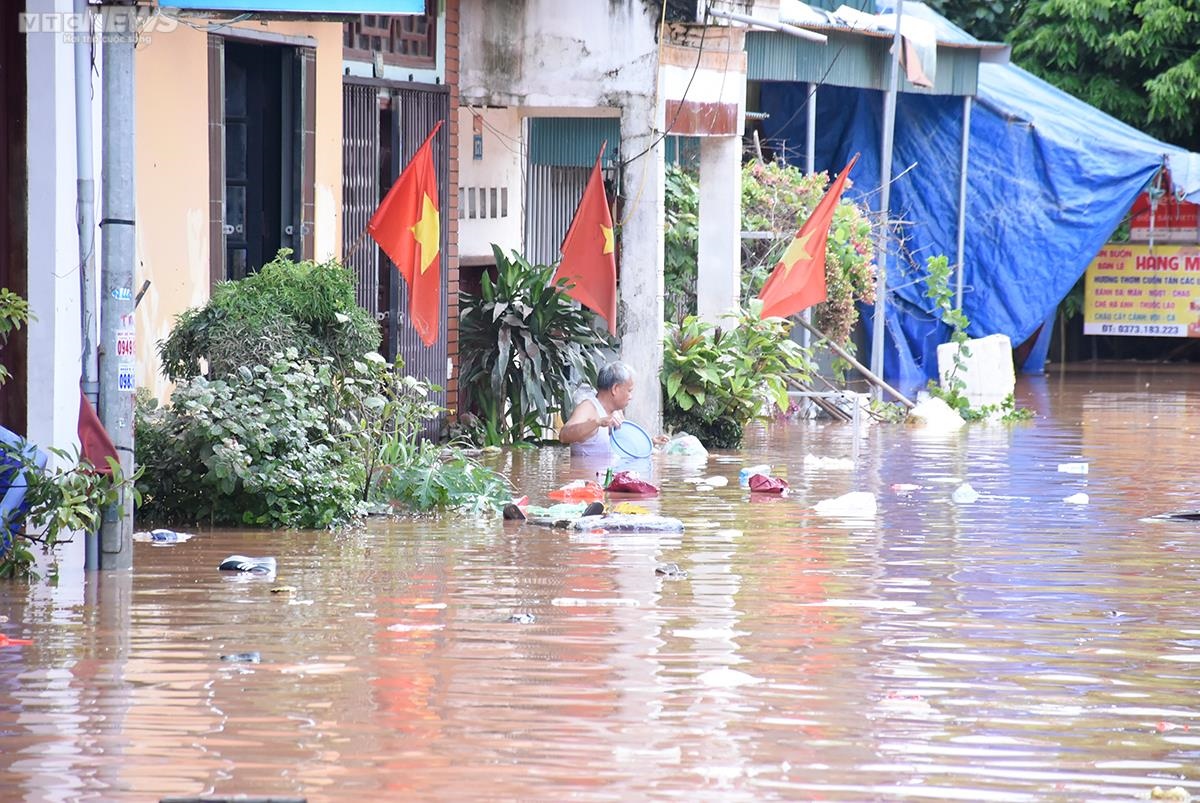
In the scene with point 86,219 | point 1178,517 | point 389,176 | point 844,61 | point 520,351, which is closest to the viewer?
point 86,219

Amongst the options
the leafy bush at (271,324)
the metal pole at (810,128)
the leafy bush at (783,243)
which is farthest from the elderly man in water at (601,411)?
the metal pole at (810,128)

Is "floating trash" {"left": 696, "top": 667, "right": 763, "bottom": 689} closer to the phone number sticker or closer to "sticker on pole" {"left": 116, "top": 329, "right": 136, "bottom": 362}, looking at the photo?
"sticker on pole" {"left": 116, "top": 329, "right": 136, "bottom": 362}

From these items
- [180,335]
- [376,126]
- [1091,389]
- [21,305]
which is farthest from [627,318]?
[1091,389]

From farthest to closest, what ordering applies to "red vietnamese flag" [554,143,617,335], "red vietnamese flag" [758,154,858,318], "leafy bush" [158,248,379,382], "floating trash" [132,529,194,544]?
"red vietnamese flag" [758,154,858,318]
"red vietnamese flag" [554,143,617,335]
"leafy bush" [158,248,379,382]
"floating trash" [132,529,194,544]

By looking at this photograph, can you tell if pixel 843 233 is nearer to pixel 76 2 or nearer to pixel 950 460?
pixel 950 460

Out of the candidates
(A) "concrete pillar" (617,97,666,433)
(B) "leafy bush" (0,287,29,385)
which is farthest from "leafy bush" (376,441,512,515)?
(A) "concrete pillar" (617,97,666,433)

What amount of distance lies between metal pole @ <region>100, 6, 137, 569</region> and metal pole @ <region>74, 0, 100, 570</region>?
8cm

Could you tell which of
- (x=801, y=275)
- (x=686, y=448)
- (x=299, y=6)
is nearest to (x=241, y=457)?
(x=299, y=6)

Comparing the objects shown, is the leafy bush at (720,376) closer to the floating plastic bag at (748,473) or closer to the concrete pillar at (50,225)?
the floating plastic bag at (748,473)

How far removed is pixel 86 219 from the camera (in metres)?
8.71

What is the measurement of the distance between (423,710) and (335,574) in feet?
9.20

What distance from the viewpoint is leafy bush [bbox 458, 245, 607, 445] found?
15828 millimetres

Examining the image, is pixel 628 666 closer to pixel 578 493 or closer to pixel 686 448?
pixel 578 493

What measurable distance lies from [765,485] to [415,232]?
3098 millimetres
